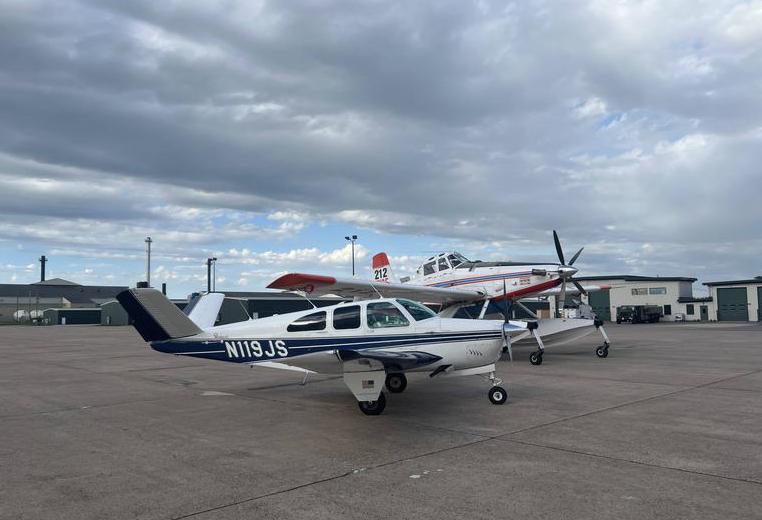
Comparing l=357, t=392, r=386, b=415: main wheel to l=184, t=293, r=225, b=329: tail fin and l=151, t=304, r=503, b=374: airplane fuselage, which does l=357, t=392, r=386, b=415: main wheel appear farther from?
l=184, t=293, r=225, b=329: tail fin

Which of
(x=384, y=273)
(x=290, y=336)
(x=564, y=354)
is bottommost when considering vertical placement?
(x=564, y=354)

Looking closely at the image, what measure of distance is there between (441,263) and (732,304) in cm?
5195

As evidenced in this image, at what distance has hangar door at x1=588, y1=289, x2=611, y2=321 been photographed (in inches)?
2589

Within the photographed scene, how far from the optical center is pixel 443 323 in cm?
1007

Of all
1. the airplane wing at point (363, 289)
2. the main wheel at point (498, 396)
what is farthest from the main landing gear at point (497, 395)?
the airplane wing at point (363, 289)

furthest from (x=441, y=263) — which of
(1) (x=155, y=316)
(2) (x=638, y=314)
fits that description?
(2) (x=638, y=314)

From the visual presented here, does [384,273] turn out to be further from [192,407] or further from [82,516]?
[82,516]

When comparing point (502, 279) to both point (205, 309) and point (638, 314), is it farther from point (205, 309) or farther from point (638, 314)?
point (638, 314)

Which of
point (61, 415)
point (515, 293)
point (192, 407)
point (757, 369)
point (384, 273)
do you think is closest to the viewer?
point (61, 415)

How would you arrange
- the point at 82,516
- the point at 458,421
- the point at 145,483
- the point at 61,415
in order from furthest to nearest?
the point at 61,415, the point at 458,421, the point at 145,483, the point at 82,516

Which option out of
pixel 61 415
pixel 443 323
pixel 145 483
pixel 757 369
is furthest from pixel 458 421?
pixel 757 369

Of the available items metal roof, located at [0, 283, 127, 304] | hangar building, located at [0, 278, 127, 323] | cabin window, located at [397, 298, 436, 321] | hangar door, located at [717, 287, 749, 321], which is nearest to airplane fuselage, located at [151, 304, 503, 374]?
cabin window, located at [397, 298, 436, 321]

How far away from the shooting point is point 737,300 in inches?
2371

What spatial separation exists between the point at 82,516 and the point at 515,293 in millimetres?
17046
